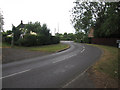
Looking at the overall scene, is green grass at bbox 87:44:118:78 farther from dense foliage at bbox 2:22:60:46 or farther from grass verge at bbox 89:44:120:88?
dense foliage at bbox 2:22:60:46

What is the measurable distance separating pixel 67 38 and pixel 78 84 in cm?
5692

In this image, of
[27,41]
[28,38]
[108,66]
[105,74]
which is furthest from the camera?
[28,38]

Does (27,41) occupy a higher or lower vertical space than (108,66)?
higher

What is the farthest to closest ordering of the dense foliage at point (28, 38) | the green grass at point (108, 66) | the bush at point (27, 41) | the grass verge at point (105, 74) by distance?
the dense foliage at point (28, 38)
the bush at point (27, 41)
the green grass at point (108, 66)
the grass verge at point (105, 74)

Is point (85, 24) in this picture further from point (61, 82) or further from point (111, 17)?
point (61, 82)

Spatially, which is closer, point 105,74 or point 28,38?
point 105,74

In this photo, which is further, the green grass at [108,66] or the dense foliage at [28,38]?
the dense foliage at [28,38]

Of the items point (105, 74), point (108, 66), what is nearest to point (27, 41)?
point (108, 66)

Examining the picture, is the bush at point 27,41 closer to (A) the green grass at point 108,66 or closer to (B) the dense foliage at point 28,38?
(B) the dense foliage at point 28,38

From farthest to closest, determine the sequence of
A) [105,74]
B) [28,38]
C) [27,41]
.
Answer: [28,38] → [27,41] → [105,74]

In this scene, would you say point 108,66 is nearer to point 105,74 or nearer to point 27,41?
point 105,74

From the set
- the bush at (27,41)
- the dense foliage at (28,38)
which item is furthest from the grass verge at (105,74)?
the dense foliage at (28,38)

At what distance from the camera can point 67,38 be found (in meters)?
61.2

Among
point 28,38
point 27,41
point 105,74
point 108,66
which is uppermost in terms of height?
point 28,38
